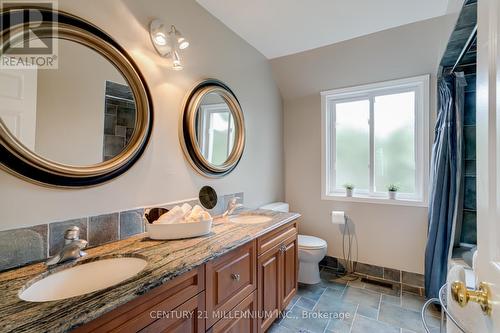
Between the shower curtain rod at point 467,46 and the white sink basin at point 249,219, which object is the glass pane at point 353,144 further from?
the white sink basin at point 249,219

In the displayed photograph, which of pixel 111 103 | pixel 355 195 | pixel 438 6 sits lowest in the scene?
pixel 355 195

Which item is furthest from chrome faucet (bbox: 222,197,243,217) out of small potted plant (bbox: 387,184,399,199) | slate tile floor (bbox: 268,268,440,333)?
small potted plant (bbox: 387,184,399,199)

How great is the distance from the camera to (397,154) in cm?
258

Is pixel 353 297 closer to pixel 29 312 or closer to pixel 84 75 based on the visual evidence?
pixel 29 312

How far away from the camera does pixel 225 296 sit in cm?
126

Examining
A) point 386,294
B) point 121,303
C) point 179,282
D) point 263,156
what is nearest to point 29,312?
point 121,303

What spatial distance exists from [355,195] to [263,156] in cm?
117

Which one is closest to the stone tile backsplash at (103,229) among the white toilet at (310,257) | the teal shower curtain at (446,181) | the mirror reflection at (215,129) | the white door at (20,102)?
→ the white door at (20,102)

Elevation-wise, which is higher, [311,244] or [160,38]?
[160,38]

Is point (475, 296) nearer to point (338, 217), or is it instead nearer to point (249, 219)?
point (249, 219)

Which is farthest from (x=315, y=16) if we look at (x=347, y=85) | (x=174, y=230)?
(x=174, y=230)

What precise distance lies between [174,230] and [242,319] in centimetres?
67

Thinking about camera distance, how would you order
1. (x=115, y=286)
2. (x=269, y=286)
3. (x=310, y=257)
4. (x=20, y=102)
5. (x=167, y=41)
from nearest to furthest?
(x=115, y=286), (x=20, y=102), (x=167, y=41), (x=269, y=286), (x=310, y=257)

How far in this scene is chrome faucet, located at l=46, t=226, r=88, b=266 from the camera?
98 cm
